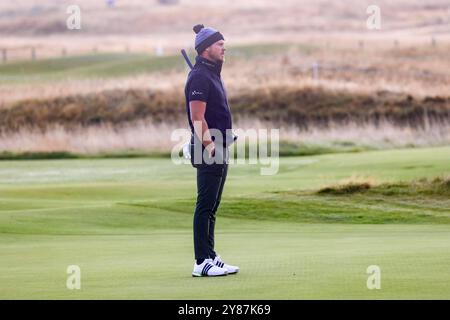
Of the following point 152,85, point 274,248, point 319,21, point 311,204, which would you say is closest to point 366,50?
point 152,85

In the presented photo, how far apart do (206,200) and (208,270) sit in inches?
25.3

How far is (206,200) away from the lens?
10672 mm

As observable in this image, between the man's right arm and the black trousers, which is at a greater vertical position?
the man's right arm

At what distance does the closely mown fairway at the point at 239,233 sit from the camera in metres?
9.55

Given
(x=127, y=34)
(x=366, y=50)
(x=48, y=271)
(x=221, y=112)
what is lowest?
(x=48, y=271)

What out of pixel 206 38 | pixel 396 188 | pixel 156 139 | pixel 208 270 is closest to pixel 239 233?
pixel 396 188

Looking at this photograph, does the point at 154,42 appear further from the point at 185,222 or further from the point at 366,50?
the point at 185,222

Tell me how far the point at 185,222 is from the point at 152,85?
126 ft

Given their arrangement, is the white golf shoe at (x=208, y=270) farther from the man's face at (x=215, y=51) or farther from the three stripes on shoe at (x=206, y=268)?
the man's face at (x=215, y=51)

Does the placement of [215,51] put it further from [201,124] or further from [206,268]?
[206,268]

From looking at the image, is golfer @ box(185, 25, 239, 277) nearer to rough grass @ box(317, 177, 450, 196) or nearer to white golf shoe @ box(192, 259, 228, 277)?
white golf shoe @ box(192, 259, 228, 277)

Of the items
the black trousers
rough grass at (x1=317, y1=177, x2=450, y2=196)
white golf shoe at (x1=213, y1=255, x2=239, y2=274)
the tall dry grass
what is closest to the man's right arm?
the black trousers

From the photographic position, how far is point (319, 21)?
12050cm

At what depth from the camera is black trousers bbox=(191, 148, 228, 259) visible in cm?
1059
